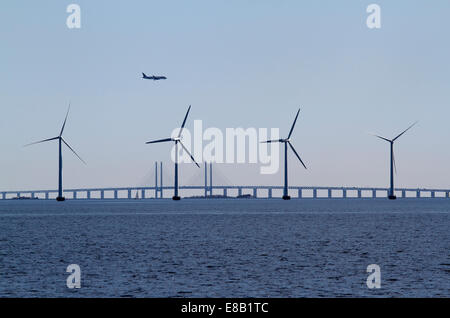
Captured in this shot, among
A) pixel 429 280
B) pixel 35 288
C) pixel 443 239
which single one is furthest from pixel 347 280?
pixel 443 239

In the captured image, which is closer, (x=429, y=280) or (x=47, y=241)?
(x=429, y=280)

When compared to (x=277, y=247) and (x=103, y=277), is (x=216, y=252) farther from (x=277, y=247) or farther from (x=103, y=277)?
(x=103, y=277)

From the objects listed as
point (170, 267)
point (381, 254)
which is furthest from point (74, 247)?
point (381, 254)

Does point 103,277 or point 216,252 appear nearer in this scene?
point 103,277

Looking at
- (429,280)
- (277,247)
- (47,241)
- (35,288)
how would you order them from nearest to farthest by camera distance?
(35,288)
(429,280)
(277,247)
(47,241)

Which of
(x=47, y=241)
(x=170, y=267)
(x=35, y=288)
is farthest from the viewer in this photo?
(x=47, y=241)
